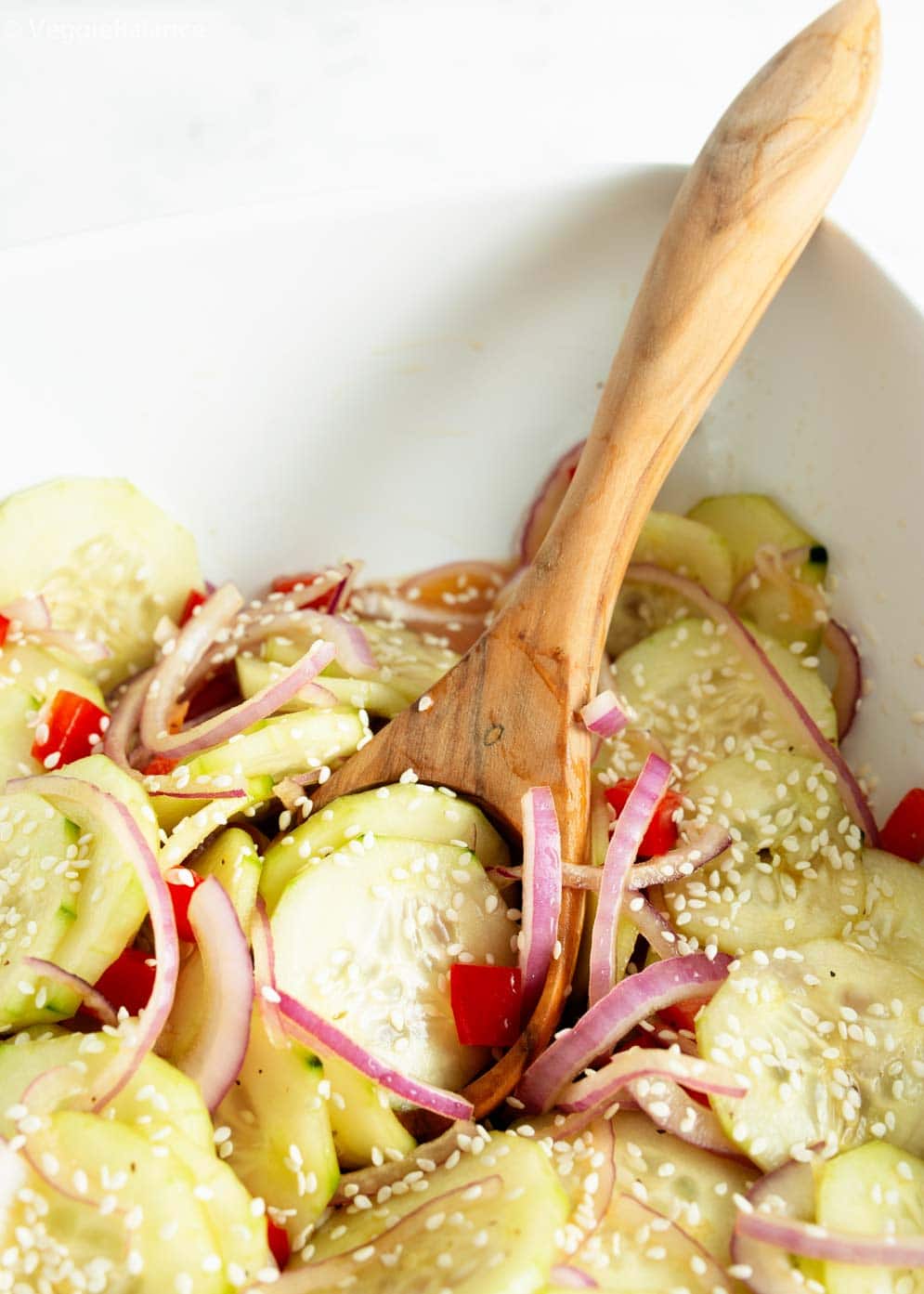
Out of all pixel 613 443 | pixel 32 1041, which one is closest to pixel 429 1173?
pixel 32 1041

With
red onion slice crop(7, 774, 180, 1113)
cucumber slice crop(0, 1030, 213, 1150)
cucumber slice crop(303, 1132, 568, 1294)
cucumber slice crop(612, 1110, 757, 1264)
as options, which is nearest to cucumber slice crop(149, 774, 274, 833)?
red onion slice crop(7, 774, 180, 1113)

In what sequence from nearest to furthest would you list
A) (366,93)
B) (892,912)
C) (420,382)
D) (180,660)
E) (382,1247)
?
(382,1247) → (892,912) → (180,660) → (420,382) → (366,93)

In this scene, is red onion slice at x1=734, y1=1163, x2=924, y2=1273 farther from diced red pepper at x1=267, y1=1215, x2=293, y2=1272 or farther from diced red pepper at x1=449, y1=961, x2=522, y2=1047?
diced red pepper at x1=267, y1=1215, x2=293, y2=1272

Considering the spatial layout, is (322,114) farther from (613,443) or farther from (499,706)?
(499,706)

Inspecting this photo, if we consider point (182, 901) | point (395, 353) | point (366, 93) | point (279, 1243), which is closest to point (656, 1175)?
point (279, 1243)

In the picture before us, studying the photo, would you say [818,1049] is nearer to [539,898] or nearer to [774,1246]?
[774,1246]
